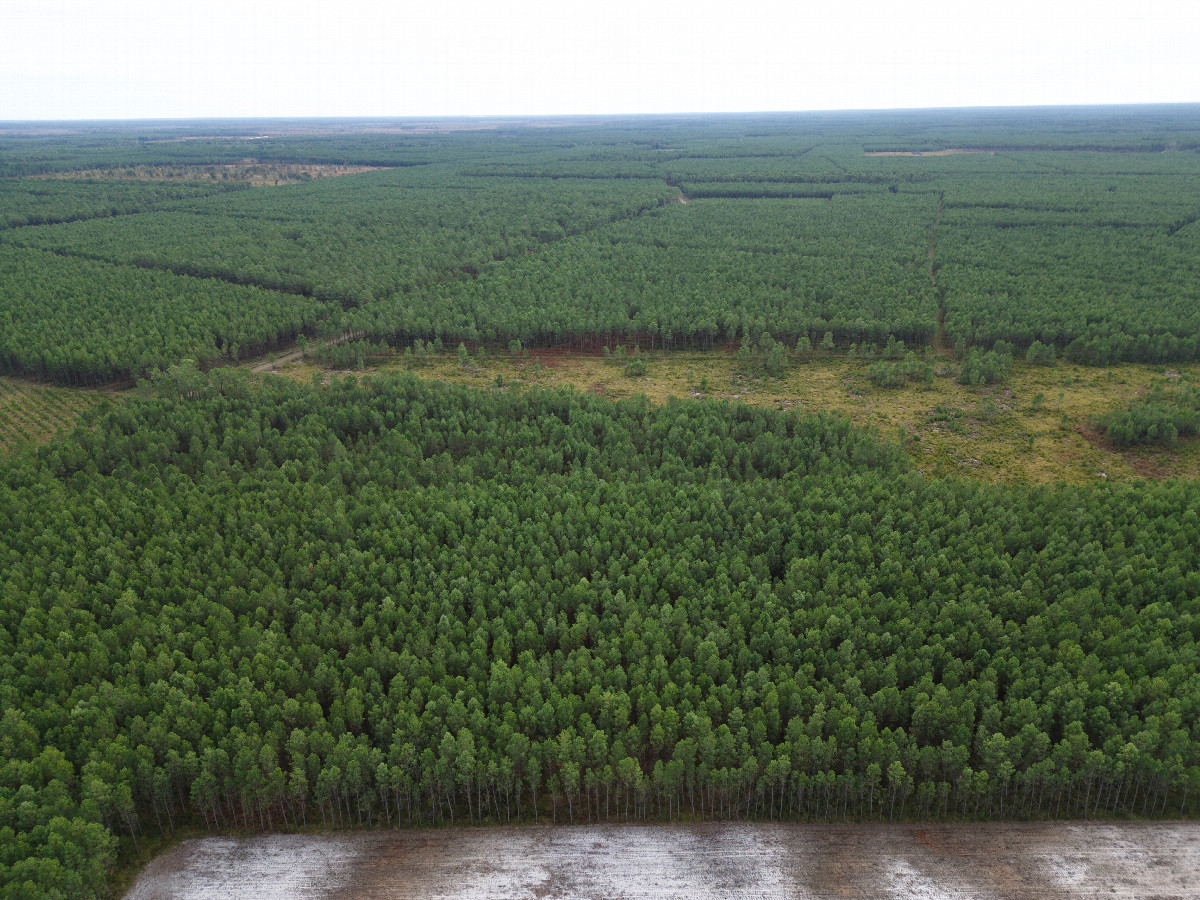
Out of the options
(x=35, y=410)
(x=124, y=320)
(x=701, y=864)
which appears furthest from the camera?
(x=124, y=320)

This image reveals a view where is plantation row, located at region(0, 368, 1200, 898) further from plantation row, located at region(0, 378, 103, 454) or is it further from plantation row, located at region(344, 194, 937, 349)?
plantation row, located at region(344, 194, 937, 349)

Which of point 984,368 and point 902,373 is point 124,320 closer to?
point 902,373

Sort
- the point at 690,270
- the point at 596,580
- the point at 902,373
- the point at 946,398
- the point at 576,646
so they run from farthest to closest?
the point at 690,270, the point at 902,373, the point at 946,398, the point at 596,580, the point at 576,646

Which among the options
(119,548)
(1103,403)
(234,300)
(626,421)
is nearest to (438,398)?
(626,421)

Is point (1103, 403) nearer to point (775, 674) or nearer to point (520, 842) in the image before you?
point (775, 674)

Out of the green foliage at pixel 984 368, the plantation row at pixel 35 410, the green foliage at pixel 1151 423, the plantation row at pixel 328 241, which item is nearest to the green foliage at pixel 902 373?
the green foliage at pixel 984 368

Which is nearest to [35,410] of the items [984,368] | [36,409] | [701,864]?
[36,409]
